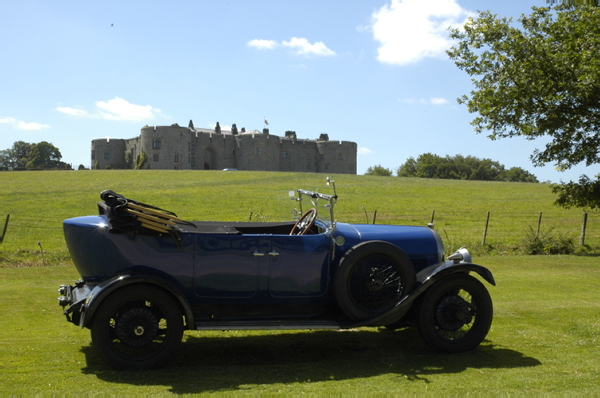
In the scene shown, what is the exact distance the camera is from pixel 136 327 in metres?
4.99

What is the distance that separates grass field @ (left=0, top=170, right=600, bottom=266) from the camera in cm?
1764

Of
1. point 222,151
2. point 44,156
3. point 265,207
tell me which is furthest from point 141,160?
point 265,207

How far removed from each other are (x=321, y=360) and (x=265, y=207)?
76.1 ft

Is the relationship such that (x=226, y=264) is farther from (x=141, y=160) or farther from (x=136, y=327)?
(x=141, y=160)

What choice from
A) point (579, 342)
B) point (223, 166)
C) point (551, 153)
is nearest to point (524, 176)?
point (223, 166)

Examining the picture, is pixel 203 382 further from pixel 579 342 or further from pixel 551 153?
pixel 551 153

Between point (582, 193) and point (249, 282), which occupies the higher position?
point (582, 193)

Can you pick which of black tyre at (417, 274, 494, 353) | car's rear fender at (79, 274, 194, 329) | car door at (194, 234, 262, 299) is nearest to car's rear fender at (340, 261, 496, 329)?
black tyre at (417, 274, 494, 353)

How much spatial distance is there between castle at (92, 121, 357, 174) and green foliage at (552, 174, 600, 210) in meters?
75.3

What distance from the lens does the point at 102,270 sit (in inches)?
203

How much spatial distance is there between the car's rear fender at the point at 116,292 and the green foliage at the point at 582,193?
16.7m

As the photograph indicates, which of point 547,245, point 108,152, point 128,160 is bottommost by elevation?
point 547,245

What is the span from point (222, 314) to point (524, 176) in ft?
444

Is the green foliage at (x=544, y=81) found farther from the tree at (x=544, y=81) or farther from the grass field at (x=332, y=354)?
the grass field at (x=332, y=354)
